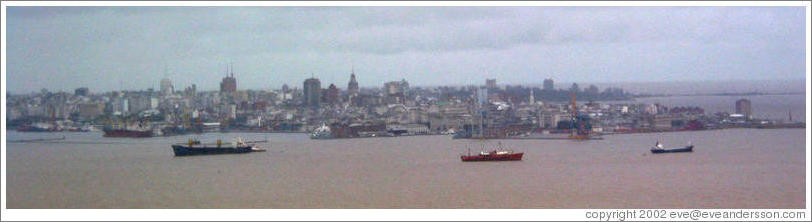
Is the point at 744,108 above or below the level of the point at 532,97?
below

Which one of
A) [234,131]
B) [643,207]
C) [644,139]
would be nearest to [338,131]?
[234,131]

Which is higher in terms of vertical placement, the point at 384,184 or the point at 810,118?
the point at 810,118

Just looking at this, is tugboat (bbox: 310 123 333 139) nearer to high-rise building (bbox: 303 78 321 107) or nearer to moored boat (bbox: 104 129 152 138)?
moored boat (bbox: 104 129 152 138)

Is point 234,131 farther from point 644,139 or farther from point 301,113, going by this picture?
point 644,139

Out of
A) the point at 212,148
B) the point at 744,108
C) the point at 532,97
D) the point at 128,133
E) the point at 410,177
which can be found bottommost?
the point at 410,177

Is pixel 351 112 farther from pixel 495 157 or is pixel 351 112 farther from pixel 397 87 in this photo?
pixel 495 157

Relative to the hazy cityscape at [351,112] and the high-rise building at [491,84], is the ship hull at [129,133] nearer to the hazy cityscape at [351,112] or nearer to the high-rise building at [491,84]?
the hazy cityscape at [351,112]

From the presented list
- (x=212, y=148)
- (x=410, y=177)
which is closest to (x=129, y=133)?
(x=212, y=148)

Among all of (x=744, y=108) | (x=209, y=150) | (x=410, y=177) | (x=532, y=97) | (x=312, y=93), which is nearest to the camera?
(x=410, y=177)
